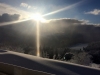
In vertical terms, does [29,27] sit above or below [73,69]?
above

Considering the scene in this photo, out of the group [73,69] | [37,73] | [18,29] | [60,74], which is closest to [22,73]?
[37,73]

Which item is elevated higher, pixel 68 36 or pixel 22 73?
pixel 68 36

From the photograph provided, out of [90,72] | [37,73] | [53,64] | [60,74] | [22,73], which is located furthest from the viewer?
[53,64]

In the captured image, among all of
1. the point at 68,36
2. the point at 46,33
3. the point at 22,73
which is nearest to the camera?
the point at 22,73

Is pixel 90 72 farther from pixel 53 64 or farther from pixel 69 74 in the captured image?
pixel 53 64

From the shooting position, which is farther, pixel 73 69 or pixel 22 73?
pixel 73 69

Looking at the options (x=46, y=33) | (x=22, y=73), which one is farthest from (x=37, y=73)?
Result: (x=46, y=33)

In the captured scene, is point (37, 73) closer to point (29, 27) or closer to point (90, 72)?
point (90, 72)

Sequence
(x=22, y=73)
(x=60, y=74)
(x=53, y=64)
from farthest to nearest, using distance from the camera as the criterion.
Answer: (x=53, y=64) < (x=60, y=74) < (x=22, y=73)

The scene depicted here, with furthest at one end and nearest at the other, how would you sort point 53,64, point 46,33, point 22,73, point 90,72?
point 46,33 → point 53,64 → point 90,72 → point 22,73
